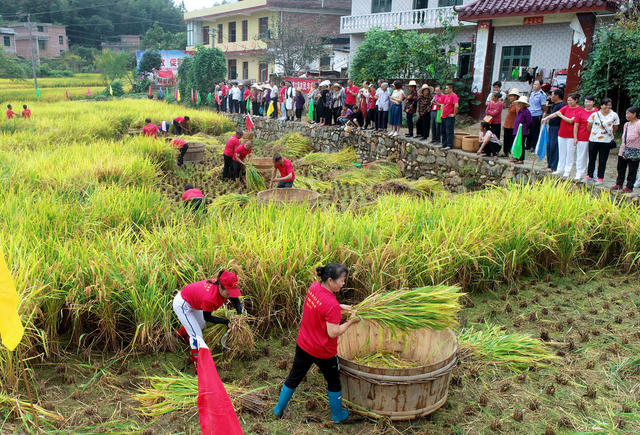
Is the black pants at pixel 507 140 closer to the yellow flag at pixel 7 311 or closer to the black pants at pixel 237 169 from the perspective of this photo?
the black pants at pixel 237 169

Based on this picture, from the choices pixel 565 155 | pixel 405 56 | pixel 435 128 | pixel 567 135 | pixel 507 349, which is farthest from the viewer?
pixel 405 56

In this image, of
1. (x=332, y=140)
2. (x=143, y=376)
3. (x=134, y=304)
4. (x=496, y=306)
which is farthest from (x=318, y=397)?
(x=332, y=140)

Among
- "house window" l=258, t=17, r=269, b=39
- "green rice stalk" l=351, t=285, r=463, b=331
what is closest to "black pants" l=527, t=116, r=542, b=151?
"green rice stalk" l=351, t=285, r=463, b=331

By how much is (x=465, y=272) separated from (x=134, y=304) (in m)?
3.17

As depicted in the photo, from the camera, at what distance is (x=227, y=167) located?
420 inches

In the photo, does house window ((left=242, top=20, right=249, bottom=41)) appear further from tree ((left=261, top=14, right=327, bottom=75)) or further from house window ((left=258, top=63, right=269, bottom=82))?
tree ((left=261, top=14, right=327, bottom=75))

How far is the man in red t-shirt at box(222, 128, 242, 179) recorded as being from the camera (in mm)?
10312

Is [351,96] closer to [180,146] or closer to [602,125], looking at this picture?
[180,146]

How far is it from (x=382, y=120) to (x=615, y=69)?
4953mm

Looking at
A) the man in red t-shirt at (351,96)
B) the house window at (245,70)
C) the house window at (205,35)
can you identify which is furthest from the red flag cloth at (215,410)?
the house window at (205,35)

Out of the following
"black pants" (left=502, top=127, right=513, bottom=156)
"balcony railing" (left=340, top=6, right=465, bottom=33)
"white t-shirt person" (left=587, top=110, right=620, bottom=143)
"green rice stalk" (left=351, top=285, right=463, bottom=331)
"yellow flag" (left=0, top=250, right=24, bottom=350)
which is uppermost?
"balcony railing" (left=340, top=6, right=465, bottom=33)

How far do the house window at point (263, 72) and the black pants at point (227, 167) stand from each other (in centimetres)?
2171

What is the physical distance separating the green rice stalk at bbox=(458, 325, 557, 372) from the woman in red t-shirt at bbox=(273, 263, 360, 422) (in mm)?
1292

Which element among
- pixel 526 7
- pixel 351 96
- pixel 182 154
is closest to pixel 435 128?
pixel 351 96
